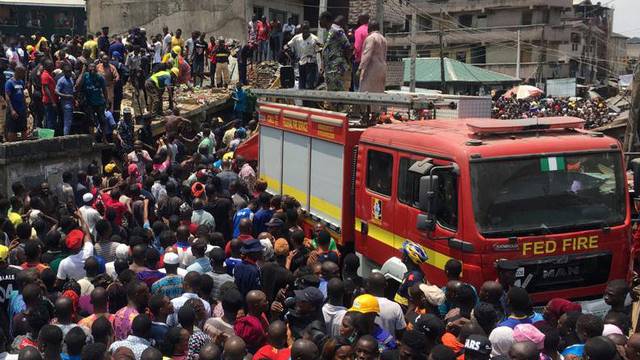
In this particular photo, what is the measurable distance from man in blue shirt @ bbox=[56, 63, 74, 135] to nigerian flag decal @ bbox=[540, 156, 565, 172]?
9960 mm

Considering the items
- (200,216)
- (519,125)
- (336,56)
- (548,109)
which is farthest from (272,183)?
(548,109)

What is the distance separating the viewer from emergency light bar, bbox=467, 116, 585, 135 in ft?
23.0

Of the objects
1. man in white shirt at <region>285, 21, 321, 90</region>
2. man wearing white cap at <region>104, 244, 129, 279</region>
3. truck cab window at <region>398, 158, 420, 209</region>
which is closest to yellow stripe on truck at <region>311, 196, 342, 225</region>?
truck cab window at <region>398, 158, 420, 209</region>

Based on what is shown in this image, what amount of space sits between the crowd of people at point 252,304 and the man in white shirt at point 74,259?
0.6 inches

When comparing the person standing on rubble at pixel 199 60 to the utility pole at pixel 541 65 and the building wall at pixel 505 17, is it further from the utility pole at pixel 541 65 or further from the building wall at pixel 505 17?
the building wall at pixel 505 17

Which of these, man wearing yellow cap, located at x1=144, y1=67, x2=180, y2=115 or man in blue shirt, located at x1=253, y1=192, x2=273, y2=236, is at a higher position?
man wearing yellow cap, located at x1=144, y1=67, x2=180, y2=115

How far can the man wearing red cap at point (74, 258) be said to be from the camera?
23.5ft

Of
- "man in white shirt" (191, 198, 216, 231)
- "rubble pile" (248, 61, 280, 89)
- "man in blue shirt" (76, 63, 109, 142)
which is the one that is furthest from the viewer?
"rubble pile" (248, 61, 280, 89)

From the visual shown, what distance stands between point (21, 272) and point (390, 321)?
3.44 meters

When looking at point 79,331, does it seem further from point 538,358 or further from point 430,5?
point 430,5

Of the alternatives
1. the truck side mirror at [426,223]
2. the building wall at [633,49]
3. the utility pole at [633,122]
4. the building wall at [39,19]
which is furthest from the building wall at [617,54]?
the truck side mirror at [426,223]

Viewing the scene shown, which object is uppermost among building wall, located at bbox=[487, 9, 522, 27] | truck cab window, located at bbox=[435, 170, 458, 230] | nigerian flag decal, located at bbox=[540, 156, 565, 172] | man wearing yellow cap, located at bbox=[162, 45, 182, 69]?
building wall, located at bbox=[487, 9, 522, 27]

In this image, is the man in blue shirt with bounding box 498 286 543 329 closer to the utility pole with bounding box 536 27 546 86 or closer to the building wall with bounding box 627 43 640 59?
the utility pole with bounding box 536 27 546 86

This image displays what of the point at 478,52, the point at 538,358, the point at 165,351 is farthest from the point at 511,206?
the point at 478,52
